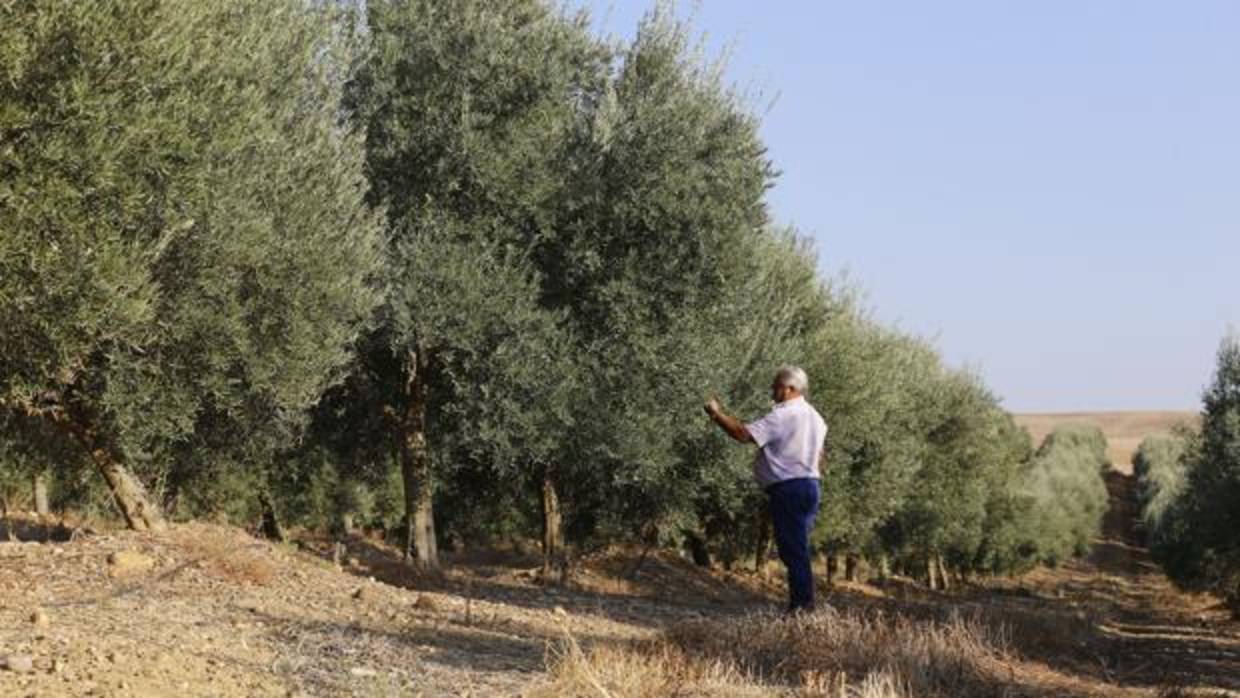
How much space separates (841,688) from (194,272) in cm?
798

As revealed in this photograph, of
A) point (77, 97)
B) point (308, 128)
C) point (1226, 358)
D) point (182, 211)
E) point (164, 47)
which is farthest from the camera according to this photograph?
point (1226, 358)

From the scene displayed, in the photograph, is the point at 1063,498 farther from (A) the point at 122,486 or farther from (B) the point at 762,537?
(A) the point at 122,486

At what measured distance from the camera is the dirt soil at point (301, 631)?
7176mm

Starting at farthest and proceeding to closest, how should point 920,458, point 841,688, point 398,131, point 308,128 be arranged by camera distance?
point 920,458 < point 398,131 < point 308,128 < point 841,688

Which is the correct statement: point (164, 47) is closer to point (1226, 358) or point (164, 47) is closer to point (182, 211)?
point (182, 211)

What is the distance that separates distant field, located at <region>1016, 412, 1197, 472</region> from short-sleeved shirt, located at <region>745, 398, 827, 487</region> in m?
148

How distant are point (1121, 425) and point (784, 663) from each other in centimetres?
19449

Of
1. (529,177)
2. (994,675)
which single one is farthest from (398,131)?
(994,675)

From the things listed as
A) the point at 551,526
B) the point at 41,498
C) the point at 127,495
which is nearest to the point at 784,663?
the point at 127,495

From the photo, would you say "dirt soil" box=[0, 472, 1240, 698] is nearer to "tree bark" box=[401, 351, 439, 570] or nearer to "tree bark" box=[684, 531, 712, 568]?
"tree bark" box=[401, 351, 439, 570]

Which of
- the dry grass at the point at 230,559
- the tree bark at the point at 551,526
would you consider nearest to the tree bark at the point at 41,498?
the tree bark at the point at 551,526

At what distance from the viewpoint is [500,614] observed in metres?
12.2

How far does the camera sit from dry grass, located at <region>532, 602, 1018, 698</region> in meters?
7.48

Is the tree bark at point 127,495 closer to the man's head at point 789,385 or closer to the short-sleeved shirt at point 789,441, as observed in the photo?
the short-sleeved shirt at point 789,441
